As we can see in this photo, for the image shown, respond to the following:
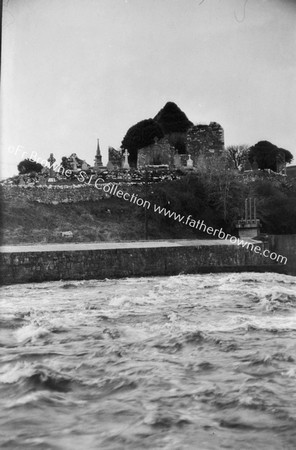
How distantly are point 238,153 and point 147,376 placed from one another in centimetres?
3753

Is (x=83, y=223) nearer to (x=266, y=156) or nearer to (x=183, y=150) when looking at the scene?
(x=266, y=156)

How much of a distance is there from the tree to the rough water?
31589 millimetres

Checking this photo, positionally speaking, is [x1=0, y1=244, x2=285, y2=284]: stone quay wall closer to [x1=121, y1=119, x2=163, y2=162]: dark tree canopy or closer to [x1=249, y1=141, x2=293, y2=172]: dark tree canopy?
[x1=249, y1=141, x2=293, y2=172]: dark tree canopy

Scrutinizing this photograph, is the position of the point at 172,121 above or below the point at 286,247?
above

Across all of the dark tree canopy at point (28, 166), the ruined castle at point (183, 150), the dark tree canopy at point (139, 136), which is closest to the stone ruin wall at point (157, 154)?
the ruined castle at point (183, 150)

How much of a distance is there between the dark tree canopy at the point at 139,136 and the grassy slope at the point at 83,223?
12.9 meters

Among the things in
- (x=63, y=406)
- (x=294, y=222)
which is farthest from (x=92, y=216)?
(x=63, y=406)

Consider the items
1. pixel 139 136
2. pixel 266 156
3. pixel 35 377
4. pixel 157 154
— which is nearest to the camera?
pixel 35 377

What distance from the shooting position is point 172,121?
1820 inches

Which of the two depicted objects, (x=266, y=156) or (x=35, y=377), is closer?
(x=35, y=377)

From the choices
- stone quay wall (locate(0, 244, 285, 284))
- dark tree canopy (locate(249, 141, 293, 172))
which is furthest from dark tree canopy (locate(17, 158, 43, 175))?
stone quay wall (locate(0, 244, 285, 284))

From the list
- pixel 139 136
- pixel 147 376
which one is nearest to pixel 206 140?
pixel 139 136

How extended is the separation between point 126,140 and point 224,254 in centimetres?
2756

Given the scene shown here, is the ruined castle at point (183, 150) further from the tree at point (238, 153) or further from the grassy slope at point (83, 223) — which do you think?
the grassy slope at point (83, 223)
